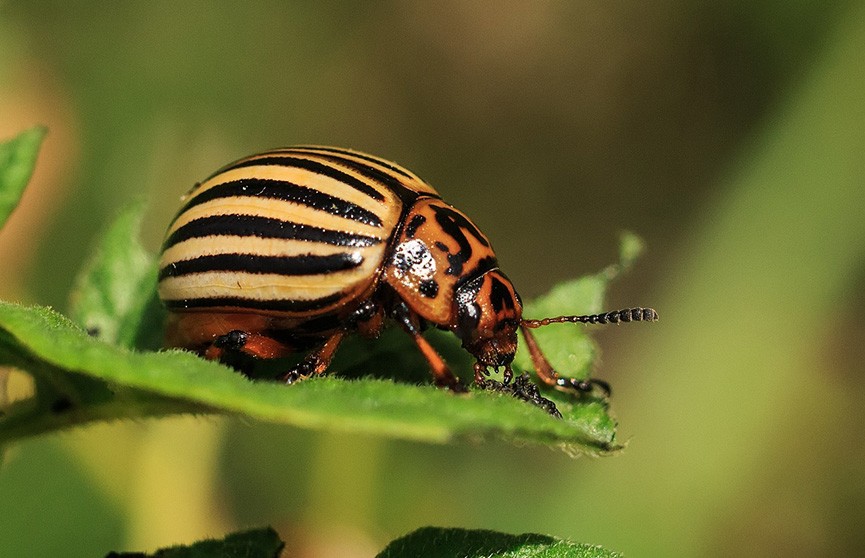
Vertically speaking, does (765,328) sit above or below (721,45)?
below

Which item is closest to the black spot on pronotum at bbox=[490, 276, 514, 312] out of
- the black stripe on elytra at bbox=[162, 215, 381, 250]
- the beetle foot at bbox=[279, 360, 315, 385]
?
the black stripe on elytra at bbox=[162, 215, 381, 250]

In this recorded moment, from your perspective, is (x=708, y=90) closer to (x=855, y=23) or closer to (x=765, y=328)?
(x=855, y=23)

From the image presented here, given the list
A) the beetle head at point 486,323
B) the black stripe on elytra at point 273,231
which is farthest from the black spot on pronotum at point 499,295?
the black stripe on elytra at point 273,231

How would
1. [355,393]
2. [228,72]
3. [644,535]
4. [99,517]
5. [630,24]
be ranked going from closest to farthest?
[355,393] < [99,517] < [644,535] < [228,72] < [630,24]

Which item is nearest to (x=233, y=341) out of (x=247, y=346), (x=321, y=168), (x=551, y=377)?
(x=247, y=346)

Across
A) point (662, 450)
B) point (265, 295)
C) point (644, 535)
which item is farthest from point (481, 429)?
point (662, 450)

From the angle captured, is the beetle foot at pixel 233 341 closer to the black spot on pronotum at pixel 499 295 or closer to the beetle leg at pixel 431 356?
the beetle leg at pixel 431 356

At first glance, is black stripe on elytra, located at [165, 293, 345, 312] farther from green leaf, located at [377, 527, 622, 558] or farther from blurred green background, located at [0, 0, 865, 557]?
blurred green background, located at [0, 0, 865, 557]
